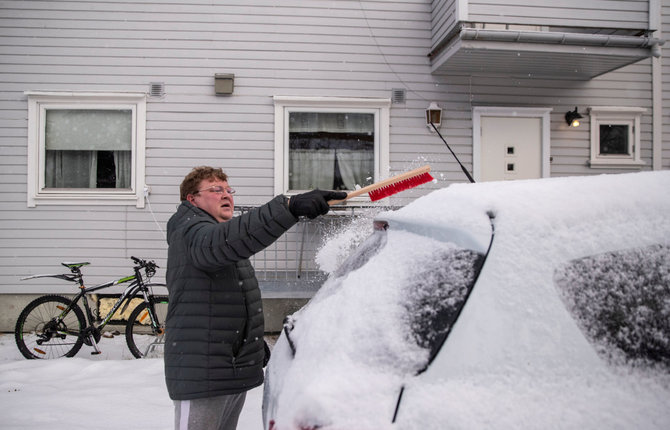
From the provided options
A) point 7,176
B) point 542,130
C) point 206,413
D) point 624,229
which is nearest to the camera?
point 624,229

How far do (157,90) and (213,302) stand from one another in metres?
5.32

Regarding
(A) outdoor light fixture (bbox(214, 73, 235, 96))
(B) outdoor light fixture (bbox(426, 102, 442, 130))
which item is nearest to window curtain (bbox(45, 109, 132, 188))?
(A) outdoor light fixture (bbox(214, 73, 235, 96))

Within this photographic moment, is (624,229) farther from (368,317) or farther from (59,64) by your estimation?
(59,64)

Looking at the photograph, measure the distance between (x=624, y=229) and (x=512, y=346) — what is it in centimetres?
56

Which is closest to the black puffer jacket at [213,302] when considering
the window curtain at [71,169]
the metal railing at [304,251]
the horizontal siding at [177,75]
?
the metal railing at [304,251]

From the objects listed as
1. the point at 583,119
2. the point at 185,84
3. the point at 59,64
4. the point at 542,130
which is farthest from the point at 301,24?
the point at 583,119

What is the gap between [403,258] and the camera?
1.55 metres

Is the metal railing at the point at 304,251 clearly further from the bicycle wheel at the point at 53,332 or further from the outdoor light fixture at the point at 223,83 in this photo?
the bicycle wheel at the point at 53,332

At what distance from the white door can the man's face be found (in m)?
5.33

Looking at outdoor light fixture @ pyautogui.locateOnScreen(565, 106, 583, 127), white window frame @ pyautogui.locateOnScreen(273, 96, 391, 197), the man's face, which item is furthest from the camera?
outdoor light fixture @ pyautogui.locateOnScreen(565, 106, 583, 127)

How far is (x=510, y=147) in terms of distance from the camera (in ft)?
22.6

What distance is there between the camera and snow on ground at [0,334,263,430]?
340 centimetres

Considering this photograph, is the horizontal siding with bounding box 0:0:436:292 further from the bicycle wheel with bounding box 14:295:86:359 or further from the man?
the man

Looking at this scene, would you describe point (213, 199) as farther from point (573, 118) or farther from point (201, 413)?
point (573, 118)
